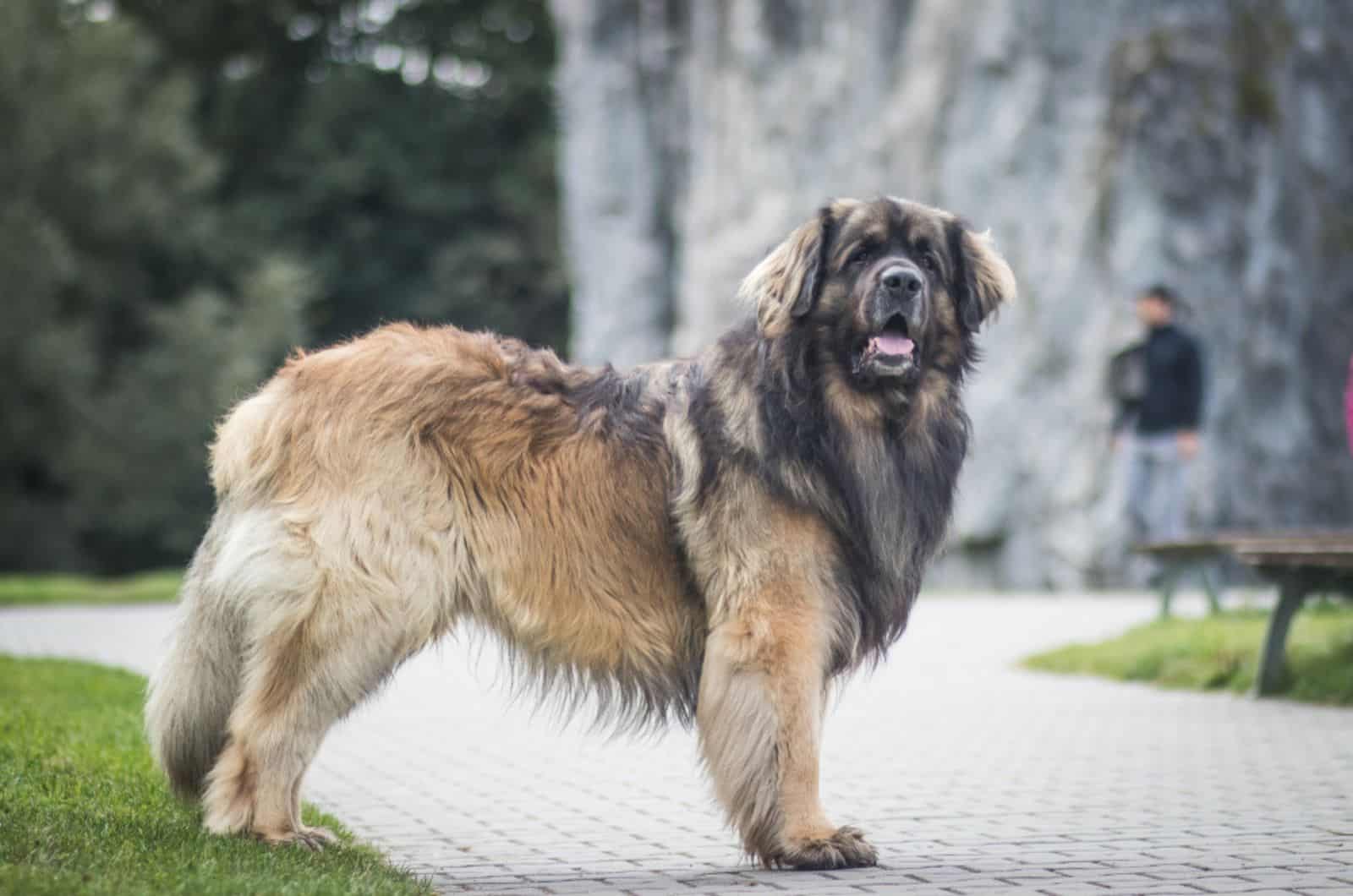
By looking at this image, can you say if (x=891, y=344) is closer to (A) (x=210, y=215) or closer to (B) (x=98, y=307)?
(B) (x=98, y=307)

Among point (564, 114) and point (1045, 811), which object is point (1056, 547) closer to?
point (564, 114)

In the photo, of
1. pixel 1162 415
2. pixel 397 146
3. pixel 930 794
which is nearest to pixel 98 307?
pixel 397 146

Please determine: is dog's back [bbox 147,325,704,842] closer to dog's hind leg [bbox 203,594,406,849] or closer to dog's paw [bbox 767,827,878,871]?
dog's hind leg [bbox 203,594,406,849]

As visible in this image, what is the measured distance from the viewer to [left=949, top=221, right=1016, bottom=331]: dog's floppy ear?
6.24 meters

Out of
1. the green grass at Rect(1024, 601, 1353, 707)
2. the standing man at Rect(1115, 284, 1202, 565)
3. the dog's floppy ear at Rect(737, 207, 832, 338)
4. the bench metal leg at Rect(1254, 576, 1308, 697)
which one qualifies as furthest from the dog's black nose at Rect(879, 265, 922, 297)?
the standing man at Rect(1115, 284, 1202, 565)

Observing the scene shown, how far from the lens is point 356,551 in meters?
5.68

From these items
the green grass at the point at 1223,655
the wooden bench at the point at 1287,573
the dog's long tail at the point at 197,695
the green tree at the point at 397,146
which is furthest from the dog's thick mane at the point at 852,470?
the green tree at the point at 397,146

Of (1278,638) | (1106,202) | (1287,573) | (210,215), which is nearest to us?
(1287,573)

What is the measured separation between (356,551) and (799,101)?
22134 mm

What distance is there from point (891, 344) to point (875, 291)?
0.18 metres

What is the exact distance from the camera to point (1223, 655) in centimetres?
1113

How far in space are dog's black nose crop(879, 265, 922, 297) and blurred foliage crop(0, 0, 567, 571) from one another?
24.8 meters

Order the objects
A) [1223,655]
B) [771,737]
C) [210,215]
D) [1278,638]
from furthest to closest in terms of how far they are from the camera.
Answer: [210,215] < [1223,655] < [1278,638] < [771,737]

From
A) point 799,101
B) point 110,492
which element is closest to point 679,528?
point 799,101
